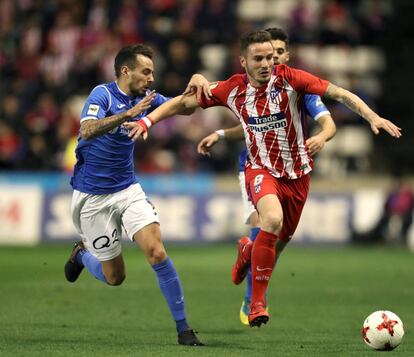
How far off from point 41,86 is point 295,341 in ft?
45.2

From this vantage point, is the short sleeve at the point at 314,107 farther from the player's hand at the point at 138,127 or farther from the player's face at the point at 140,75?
the player's hand at the point at 138,127

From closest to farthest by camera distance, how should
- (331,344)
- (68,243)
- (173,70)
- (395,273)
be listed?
1. (331,344)
2. (395,273)
3. (68,243)
4. (173,70)

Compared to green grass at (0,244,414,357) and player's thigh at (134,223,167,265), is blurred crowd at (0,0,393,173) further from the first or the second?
player's thigh at (134,223,167,265)

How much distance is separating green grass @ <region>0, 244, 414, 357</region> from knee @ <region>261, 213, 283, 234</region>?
34.6 inches

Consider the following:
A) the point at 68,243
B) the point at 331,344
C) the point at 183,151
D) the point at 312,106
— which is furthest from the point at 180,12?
the point at 331,344

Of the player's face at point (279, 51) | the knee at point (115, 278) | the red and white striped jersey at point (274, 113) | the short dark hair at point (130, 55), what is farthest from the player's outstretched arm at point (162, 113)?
the knee at point (115, 278)

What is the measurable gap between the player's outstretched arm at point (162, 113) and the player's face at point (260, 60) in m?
0.52

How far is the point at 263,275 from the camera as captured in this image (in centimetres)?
835

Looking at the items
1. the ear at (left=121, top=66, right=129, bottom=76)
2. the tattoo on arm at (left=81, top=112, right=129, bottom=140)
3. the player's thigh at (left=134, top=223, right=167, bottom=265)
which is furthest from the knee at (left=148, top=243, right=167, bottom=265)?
the ear at (left=121, top=66, right=129, bottom=76)

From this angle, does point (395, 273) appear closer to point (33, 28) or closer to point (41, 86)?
point (41, 86)

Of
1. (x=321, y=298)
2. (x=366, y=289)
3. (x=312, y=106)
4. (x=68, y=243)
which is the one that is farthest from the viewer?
(x=68, y=243)

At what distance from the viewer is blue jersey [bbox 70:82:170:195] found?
8.71 m

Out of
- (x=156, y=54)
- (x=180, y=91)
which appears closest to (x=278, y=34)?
(x=180, y=91)

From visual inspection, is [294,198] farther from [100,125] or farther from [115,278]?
[100,125]
